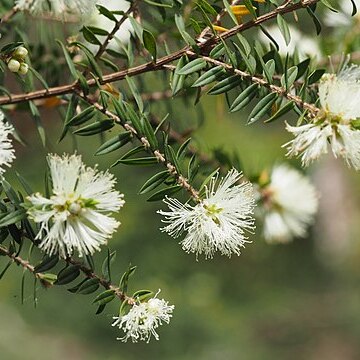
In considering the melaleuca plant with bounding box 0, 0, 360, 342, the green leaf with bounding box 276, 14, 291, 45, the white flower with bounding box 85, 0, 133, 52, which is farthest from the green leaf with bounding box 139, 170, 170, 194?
the white flower with bounding box 85, 0, 133, 52

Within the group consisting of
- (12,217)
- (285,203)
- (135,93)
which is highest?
(285,203)

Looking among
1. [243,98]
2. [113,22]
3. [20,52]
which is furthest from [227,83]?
[113,22]

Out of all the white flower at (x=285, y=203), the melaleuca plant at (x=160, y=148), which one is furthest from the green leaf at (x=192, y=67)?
the white flower at (x=285, y=203)

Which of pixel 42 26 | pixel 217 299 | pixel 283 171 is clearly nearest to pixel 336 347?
pixel 217 299

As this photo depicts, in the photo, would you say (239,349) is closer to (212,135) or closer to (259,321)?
(259,321)

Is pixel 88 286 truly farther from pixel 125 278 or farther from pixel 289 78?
pixel 289 78
